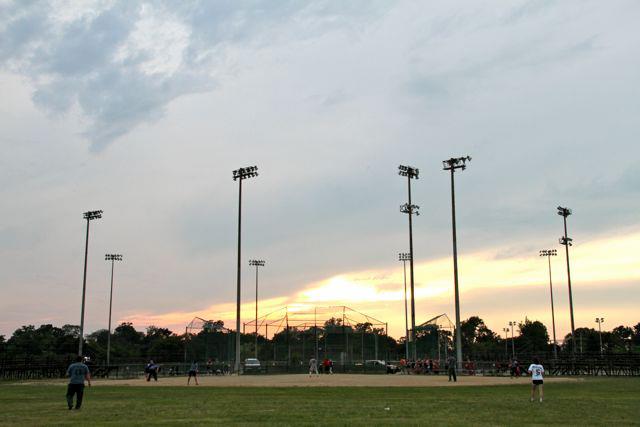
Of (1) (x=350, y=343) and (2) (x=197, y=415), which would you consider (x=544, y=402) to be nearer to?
(2) (x=197, y=415)

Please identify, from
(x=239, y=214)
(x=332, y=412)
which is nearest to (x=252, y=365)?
(x=239, y=214)

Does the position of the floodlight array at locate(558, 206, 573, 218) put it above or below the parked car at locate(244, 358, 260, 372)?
Result: above

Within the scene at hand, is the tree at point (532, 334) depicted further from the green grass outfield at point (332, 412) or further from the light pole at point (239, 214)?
the green grass outfield at point (332, 412)

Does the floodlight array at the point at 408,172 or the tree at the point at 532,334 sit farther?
the tree at the point at 532,334

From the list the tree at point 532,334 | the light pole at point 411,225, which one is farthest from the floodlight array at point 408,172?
the tree at point 532,334

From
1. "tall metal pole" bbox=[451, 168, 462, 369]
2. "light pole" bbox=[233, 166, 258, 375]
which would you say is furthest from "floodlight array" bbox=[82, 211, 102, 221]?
"tall metal pole" bbox=[451, 168, 462, 369]

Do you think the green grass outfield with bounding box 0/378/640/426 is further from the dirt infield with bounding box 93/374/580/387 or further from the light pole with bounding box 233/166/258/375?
the light pole with bounding box 233/166/258/375

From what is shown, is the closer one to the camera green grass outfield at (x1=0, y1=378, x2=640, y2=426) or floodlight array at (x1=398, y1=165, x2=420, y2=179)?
green grass outfield at (x1=0, y1=378, x2=640, y2=426)

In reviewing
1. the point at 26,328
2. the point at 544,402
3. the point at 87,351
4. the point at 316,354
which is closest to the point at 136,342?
the point at 26,328

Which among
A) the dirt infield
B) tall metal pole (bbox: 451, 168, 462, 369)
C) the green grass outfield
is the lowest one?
the dirt infield

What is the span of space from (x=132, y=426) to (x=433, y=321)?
5325cm

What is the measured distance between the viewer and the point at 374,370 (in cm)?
6612

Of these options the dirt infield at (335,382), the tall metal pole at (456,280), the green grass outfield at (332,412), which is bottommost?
the dirt infield at (335,382)

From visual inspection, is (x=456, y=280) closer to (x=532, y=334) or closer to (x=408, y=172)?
(x=408, y=172)
